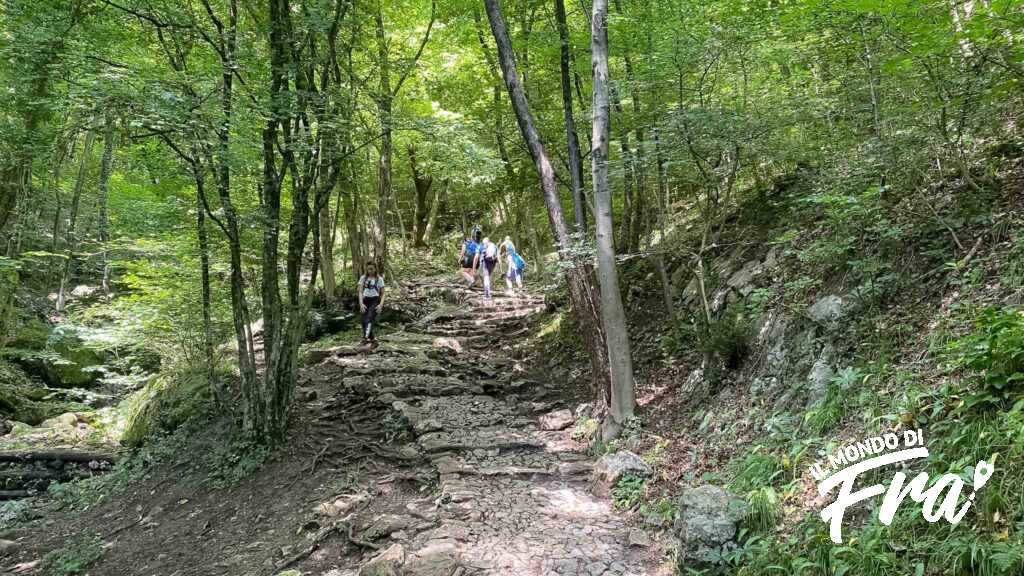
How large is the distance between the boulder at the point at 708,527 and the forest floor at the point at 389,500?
0.35 meters

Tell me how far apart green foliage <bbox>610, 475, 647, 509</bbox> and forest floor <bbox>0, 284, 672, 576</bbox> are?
0.13 metres

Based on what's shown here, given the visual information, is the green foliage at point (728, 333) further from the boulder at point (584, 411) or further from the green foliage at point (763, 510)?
the green foliage at point (763, 510)

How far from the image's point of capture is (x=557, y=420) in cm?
739

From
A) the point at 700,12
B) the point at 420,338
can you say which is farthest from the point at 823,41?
the point at 420,338

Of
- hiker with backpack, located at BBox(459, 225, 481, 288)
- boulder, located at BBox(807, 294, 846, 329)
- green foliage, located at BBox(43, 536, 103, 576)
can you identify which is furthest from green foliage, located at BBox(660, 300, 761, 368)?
hiker with backpack, located at BBox(459, 225, 481, 288)

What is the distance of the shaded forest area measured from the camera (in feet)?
11.8

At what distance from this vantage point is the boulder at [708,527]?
3605 millimetres

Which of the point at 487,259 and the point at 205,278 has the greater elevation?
the point at 205,278

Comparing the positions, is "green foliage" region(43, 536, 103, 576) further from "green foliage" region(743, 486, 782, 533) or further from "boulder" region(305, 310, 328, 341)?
"green foliage" region(743, 486, 782, 533)

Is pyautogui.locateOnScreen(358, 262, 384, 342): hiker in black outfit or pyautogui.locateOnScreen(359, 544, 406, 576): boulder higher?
pyautogui.locateOnScreen(358, 262, 384, 342): hiker in black outfit

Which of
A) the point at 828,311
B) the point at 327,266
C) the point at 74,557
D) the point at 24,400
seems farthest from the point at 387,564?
the point at 24,400

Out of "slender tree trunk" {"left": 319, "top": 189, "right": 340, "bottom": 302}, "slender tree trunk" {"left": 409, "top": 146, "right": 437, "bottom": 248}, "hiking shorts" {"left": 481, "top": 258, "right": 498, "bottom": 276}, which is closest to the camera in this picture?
"slender tree trunk" {"left": 319, "top": 189, "right": 340, "bottom": 302}

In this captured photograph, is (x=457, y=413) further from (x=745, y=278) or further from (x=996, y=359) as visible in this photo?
(x=996, y=359)

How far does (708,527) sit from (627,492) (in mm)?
1411
